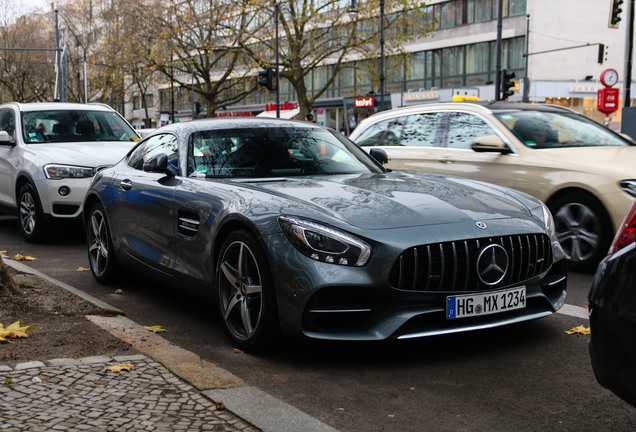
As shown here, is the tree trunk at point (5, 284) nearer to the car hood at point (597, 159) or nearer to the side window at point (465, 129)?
the car hood at point (597, 159)

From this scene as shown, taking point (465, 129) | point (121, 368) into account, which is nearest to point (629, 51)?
point (465, 129)

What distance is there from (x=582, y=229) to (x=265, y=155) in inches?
132

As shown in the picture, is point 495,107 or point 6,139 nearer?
point 495,107

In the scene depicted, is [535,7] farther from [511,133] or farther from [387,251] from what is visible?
[387,251]

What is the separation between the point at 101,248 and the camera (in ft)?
23.3

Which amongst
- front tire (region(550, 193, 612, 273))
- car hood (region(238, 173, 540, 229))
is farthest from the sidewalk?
front tire (region(550, 193, 612, 273))

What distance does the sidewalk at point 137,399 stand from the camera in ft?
11.0

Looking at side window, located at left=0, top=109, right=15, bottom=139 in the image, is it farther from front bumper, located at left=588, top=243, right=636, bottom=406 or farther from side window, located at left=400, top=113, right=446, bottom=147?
front bumper, located at left=588, top=243, right=636, bottom=406

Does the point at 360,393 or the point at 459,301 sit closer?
the point at 360,393

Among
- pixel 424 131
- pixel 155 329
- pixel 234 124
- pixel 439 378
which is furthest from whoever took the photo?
pixel 424 131

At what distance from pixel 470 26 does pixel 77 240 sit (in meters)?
43.1

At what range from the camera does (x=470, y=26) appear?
163 ft

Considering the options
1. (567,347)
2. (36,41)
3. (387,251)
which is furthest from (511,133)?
(36,41)

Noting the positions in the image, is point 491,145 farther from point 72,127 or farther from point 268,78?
point 268,78
